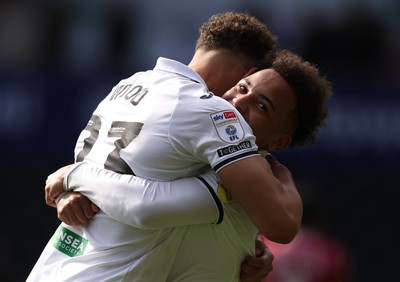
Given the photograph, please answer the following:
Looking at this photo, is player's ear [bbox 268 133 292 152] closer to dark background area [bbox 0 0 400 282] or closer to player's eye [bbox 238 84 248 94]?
player's eye [bbox 238 84 248 94]

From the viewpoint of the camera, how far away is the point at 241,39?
4277 mm

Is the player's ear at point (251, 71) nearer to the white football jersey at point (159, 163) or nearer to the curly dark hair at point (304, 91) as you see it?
the curly dark hair at point (304, 91)

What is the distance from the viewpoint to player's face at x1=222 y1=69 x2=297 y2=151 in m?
3.97

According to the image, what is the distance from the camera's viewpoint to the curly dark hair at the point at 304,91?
4043 mm

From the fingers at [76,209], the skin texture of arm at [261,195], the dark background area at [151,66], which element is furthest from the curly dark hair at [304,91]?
the dark background area at [151,66]

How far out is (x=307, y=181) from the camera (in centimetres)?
920

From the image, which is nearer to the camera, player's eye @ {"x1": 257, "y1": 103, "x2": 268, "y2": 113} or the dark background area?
player's eye @ {"x1": 257, "y1": 103, "x2": 268, "y2": 113}

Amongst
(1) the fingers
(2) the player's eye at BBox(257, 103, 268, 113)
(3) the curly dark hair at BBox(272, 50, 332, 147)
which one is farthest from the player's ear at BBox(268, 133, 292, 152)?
(1) the fingers

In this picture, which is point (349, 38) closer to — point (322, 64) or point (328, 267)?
point (322, 64)

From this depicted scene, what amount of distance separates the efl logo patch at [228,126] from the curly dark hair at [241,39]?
0.59 m

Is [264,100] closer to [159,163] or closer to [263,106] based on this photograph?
[263,106]

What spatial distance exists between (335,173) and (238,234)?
217 inches

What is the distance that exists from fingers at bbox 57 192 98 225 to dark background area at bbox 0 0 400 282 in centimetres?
408

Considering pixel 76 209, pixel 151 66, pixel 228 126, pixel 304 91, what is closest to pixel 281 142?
pixel 304 91
